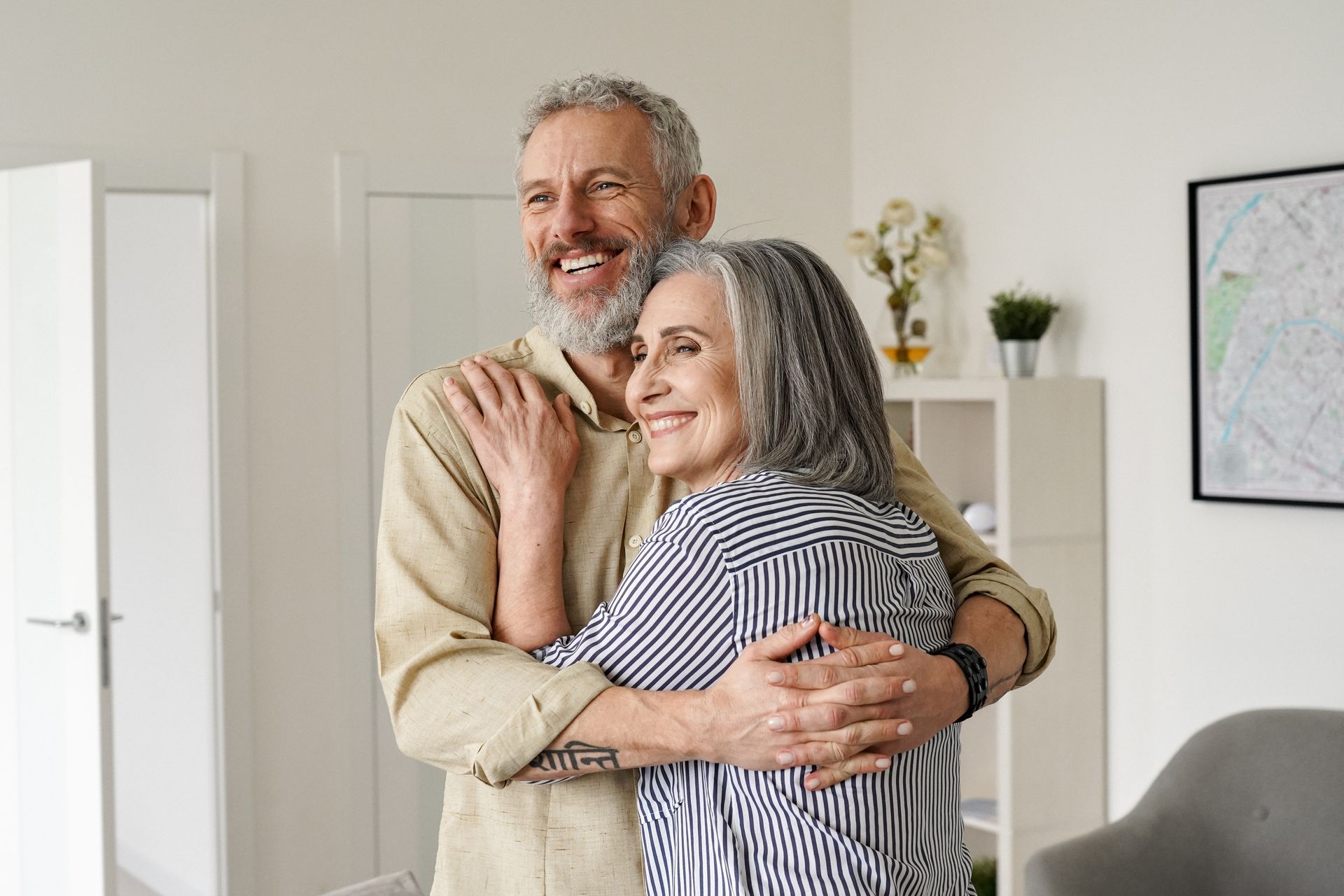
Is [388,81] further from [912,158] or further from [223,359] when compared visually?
[912,158]

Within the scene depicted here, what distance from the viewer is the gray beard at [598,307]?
164cm

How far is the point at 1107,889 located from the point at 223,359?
2597 mm

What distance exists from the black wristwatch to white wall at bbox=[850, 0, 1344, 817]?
71.4 inches

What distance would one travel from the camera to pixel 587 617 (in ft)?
5.21

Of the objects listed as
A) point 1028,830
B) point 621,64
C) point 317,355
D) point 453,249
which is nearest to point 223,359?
point 317,355

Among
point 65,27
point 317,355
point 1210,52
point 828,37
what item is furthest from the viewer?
point 828,37

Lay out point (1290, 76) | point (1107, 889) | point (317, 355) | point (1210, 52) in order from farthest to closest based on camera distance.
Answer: point (317, 355)
point (1210, 52)
point (1290, 76)
point (1107, 889)

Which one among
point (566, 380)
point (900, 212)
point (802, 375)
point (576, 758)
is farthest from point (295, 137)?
point (576, 758)

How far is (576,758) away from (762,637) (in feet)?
0.78

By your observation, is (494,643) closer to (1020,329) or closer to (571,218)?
(571,218)

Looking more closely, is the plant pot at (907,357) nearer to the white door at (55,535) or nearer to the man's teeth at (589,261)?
the white door at (55,535)

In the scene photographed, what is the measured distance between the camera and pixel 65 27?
3.38 metres

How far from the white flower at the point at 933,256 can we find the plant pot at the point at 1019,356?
424mm

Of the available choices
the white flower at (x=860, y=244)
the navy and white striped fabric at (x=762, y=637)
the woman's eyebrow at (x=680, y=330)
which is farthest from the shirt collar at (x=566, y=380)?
the white flower at (x=860, y=244)
